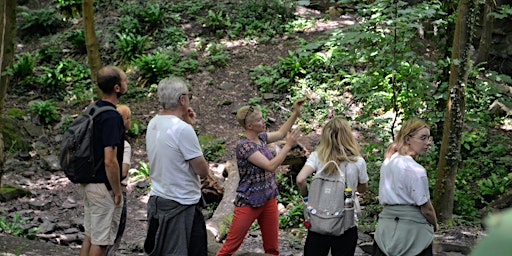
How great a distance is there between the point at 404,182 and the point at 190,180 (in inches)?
63.4

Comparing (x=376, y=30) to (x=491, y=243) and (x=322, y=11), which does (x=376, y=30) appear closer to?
(x=491, y=243)

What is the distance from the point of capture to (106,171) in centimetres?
467

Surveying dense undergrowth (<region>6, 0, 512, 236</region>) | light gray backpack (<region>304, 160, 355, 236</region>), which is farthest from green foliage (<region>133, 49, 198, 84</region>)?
light gray backpack (<region>304, 160, 355, 236</region>)

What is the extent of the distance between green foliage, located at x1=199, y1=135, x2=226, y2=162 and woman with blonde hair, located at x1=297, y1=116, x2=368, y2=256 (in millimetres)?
7122

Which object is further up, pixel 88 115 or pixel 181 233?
pixel 88 115

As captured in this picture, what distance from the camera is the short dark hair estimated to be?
4.69 meters

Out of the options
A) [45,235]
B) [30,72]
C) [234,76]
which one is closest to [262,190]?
[45,235]

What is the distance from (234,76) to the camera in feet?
48.1

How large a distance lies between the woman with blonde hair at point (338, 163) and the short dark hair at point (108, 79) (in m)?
1.68

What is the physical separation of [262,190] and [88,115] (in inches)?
65.2

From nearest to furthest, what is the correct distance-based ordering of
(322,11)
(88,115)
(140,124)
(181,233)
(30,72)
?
(181,233) → (88,115) → (140,124) → (30,72) → (322,11)

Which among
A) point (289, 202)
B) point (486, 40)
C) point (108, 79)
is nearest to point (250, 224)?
point (108, 79)

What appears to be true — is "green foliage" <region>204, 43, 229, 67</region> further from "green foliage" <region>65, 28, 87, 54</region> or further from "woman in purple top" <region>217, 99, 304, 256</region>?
"woman in purple top" <region>217, 99, 304, 256</region>

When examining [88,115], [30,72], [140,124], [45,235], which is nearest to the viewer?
[88,115]
